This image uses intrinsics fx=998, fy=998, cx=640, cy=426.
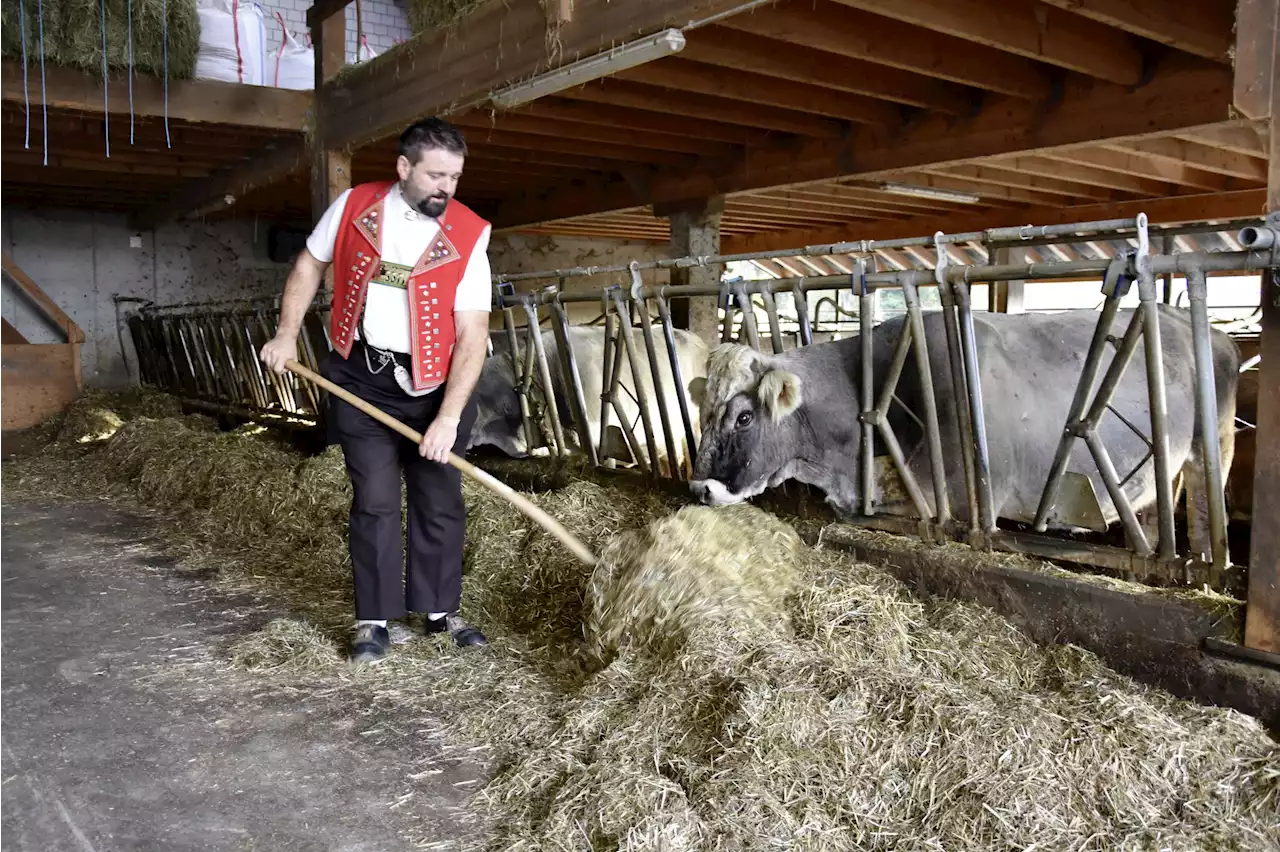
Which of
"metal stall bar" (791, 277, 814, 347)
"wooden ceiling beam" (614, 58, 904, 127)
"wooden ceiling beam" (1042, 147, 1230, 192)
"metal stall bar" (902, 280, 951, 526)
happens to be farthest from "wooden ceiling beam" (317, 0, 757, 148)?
"wooden ceiling beam" (1042, 147, 1230, 192)

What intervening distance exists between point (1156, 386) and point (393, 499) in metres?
2.45

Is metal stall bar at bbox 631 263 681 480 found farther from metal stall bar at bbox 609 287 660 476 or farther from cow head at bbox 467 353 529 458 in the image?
cow head at bbox 467 353 529 458

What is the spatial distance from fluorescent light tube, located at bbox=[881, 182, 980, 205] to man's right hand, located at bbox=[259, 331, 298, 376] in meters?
7.24

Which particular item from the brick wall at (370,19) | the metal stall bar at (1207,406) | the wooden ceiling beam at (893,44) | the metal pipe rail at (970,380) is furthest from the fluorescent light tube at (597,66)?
the brick wall at (370,19)

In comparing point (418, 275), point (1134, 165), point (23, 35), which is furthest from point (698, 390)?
point (1134, 165)

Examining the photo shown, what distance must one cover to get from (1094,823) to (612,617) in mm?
1500

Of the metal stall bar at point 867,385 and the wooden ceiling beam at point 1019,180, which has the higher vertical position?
the wooden ceiling beam at point 1019,180

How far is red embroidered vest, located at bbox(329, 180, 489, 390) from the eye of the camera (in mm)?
3232

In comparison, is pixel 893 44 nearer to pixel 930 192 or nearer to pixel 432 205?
pixel 432 205

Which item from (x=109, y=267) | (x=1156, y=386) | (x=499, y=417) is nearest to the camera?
(x=1156, y=386)

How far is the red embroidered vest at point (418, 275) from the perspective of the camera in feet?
10.6

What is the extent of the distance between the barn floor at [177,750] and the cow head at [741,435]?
1.64 meters

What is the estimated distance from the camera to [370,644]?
3385mm

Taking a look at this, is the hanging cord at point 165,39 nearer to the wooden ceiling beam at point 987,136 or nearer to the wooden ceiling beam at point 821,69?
the wooden ceiling beam at point 821,69
